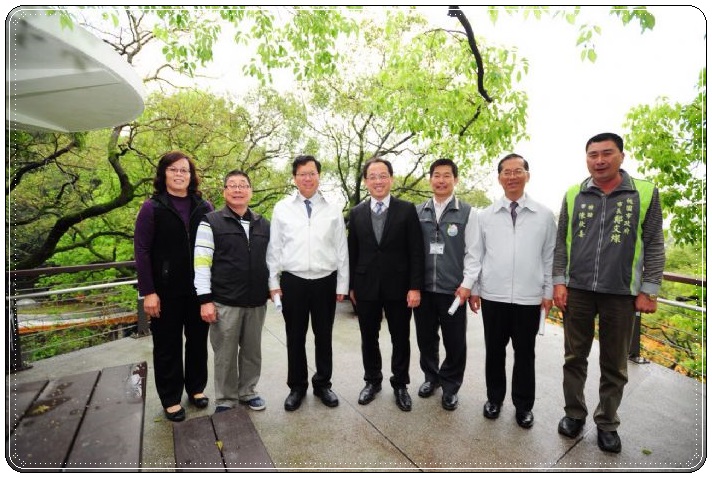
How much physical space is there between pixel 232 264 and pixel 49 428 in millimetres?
1311

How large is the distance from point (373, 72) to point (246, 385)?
27.3 feet

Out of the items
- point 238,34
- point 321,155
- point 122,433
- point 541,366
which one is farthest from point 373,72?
point 122,433

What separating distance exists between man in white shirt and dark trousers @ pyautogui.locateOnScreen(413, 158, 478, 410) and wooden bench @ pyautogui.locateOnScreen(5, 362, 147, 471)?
208cm

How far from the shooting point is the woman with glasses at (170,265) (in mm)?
2551

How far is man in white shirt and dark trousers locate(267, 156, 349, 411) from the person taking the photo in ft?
9.19

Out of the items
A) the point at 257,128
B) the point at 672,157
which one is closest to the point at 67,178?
the point at 257,128

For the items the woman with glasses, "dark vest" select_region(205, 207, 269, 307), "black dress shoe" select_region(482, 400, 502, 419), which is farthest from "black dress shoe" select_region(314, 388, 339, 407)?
"black dress shoe" select_region(482, 400, 502, 419)

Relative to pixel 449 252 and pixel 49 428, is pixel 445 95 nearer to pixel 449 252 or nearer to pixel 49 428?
pixel 449 252

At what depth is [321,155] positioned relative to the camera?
10.4 meters

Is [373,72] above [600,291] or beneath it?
above

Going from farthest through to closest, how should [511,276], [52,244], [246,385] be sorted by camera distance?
[52,244]
[246,385]
[511,276]

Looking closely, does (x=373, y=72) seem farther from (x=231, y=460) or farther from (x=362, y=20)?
(x=231, y=460)

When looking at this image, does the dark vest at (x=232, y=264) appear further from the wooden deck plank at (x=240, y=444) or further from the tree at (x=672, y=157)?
the tree at (x=672, y=157)

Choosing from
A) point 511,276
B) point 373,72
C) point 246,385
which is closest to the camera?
point 511,276
